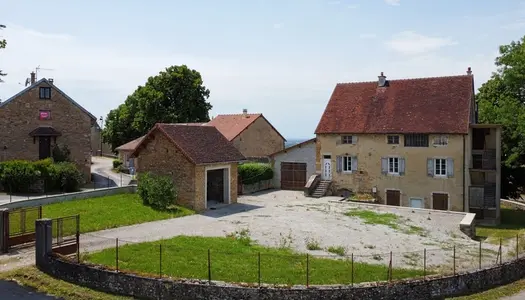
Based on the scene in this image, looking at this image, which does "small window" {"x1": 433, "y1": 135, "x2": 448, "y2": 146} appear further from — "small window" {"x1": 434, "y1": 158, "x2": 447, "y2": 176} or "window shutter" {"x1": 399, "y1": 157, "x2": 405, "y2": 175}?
"window shutter" {"x1": 399, "y1": 157, "x2": 405, "y2": 175}

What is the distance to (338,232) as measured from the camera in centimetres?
2433

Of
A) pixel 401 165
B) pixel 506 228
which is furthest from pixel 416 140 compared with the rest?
pixel 506 228

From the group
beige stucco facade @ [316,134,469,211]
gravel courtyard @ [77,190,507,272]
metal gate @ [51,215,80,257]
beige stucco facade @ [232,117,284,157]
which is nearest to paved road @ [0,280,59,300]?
metal gate @ [51,215,80,257]

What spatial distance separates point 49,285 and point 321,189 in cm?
2425

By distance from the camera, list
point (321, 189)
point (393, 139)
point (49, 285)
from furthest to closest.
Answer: point (321, 189)
point (393, 139)
point (49, 285)

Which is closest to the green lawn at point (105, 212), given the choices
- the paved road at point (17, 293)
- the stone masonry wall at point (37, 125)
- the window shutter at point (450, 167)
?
the paved road at point (17, 293)

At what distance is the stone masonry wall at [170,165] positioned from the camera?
28938 mm

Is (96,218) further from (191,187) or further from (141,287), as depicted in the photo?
(141,287)

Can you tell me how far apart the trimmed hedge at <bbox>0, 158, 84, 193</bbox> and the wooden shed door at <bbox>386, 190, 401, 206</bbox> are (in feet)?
73.8

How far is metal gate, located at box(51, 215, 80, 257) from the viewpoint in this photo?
18859mm

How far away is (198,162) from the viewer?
1123 inches

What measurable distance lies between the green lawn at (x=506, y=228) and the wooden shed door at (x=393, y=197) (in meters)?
5.98

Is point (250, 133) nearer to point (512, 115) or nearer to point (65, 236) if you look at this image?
point (512, 115)

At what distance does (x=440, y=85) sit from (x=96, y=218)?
87.2 ft
